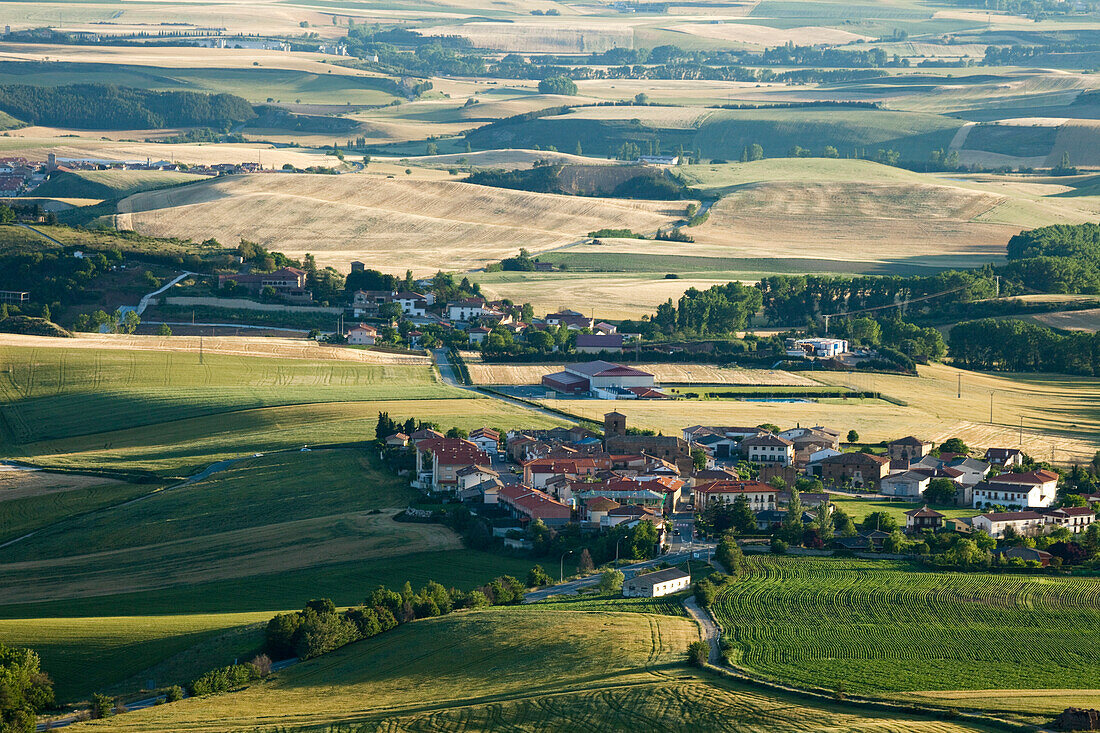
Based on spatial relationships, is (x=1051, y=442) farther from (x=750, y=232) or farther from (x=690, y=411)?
(x=750, y=232)

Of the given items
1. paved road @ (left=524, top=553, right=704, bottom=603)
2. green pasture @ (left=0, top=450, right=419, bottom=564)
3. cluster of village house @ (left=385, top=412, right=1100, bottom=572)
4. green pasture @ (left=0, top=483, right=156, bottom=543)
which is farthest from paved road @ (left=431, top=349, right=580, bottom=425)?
paved road @ (left=524, top=553, right=704, bottom=603)

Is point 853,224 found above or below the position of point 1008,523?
above

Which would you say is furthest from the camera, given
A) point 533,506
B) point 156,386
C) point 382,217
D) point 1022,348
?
point 382,217

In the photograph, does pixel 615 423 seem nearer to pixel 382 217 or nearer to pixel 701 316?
pixel 701 316

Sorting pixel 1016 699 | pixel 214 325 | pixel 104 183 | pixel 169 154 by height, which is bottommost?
pixel 1016 699

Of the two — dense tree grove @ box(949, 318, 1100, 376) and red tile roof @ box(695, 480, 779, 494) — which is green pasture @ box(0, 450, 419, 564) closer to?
red tile roof @ box(695, 480, 779, 494)

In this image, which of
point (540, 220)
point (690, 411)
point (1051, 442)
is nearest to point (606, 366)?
point (690, 411)

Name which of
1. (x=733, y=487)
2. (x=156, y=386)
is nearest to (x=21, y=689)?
(x=733, y=487)
